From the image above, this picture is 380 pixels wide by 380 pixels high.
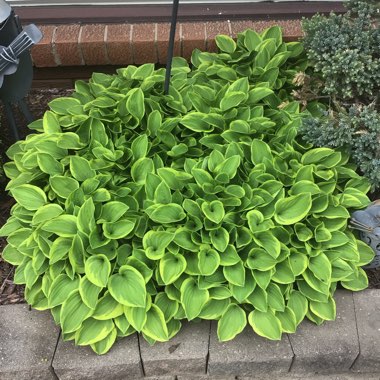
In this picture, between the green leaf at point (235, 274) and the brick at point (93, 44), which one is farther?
the brick at point (93, 44)

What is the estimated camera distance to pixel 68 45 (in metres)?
2.83

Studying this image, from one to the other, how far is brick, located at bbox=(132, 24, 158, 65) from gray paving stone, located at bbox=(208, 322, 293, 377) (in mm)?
1739

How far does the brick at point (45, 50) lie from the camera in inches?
111

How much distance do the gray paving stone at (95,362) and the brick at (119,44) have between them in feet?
5.74

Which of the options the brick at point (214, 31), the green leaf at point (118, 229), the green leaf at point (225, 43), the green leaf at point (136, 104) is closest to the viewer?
the green leaf at point (118, 229)

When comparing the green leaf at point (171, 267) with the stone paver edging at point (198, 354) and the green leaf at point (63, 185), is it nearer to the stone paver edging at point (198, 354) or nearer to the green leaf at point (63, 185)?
the stone paver edging at point (198, 354)

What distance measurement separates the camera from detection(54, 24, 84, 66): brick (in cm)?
283

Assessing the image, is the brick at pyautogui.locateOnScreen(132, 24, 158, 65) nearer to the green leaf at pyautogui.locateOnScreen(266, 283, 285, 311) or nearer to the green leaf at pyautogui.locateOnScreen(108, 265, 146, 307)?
the green leaf at pyautogui.locateOnScreen(108, 265, 146, 307)

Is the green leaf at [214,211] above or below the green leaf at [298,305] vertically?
above

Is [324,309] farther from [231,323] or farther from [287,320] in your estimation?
[231,323]

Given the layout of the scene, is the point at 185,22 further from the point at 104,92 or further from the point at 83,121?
the point at 83,121

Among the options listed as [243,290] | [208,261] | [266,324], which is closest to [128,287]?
[208,261]

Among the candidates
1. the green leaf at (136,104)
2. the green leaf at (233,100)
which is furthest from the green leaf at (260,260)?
the green leaf at (136,104)

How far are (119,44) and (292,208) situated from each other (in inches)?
60.5
